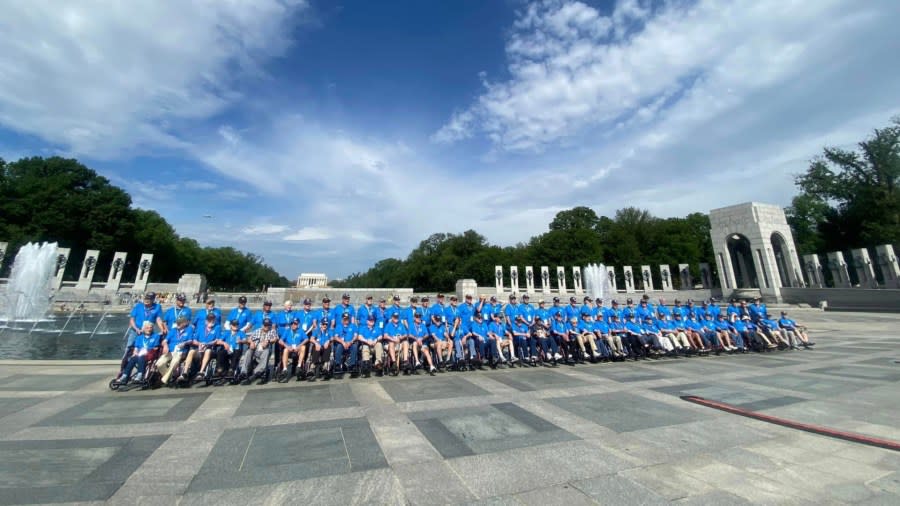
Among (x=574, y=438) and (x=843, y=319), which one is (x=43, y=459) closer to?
(x=574, y=438)

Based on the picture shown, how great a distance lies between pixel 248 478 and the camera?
354 centimetres

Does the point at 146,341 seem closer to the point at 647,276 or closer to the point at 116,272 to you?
the point at 116,272

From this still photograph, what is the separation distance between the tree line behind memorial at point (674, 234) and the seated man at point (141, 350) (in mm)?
55003

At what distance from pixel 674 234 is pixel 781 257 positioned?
21.5 metres

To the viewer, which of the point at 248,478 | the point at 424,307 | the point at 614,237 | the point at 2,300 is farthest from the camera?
the point at 614,237

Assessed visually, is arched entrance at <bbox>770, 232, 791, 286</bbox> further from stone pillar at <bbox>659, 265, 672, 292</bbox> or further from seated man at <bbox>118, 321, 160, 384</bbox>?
seated man at <bbox>118, 321, 160, 384</bbox>

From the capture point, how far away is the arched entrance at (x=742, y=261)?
39.7 m

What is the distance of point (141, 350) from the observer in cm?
700

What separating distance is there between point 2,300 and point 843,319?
2237 inches

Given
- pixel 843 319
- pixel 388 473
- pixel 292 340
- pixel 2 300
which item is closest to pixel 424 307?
pixel 292 340

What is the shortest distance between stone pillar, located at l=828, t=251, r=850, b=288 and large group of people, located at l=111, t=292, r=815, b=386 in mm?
34385

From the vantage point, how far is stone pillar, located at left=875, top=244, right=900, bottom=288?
103 ft

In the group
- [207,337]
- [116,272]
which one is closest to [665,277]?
[207,337]

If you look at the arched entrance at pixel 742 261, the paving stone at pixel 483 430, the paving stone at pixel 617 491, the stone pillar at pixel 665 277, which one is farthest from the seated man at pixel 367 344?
the arched entrance at pixel 742 261
